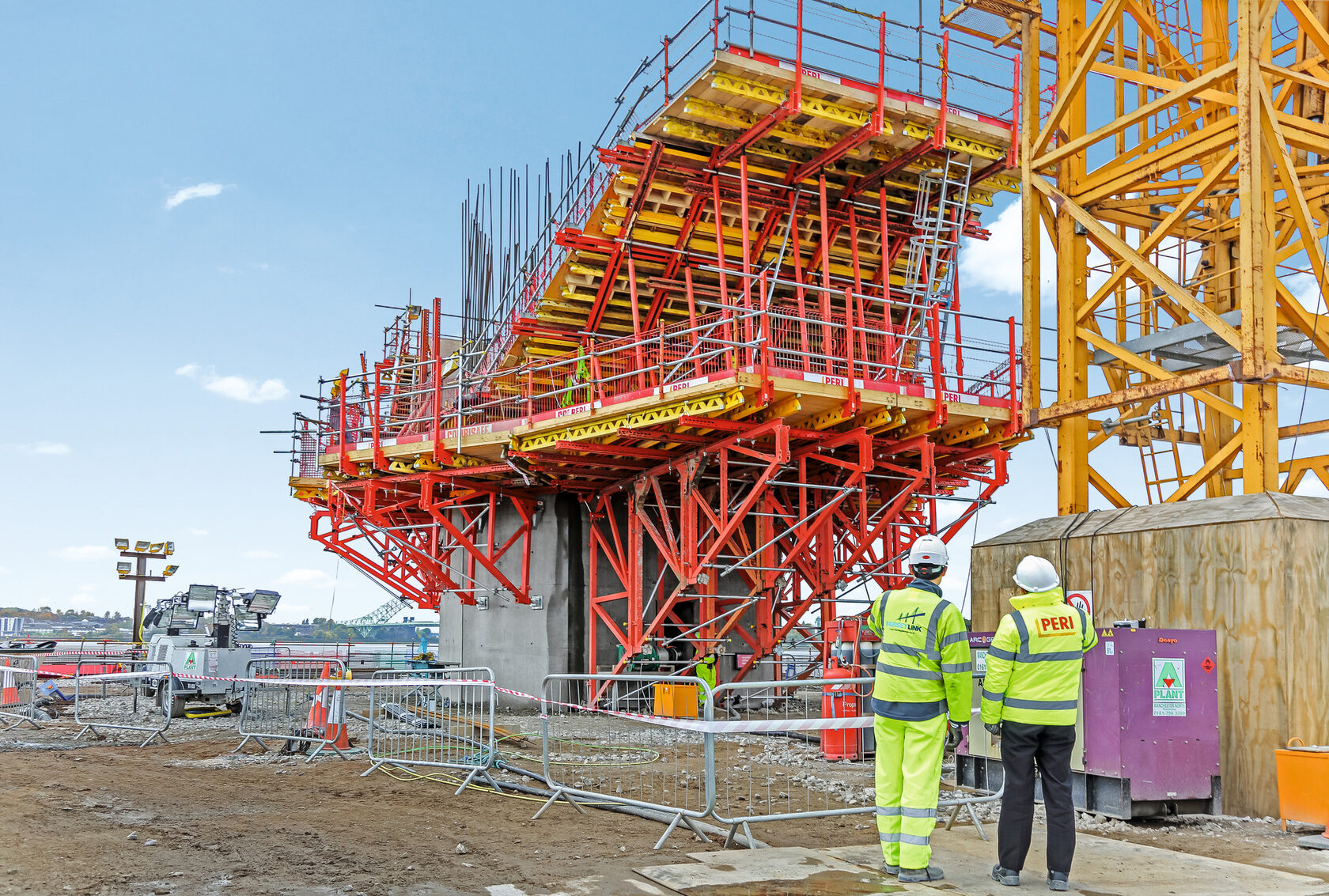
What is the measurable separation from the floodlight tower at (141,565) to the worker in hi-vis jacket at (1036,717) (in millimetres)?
39912

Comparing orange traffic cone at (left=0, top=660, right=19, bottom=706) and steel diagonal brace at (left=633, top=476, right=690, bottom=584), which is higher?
steel diagonal brace at (left=633, top=476, right=690, bottom=584)

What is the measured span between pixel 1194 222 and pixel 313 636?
232ft

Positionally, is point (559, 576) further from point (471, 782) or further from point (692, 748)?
point (471, 782)

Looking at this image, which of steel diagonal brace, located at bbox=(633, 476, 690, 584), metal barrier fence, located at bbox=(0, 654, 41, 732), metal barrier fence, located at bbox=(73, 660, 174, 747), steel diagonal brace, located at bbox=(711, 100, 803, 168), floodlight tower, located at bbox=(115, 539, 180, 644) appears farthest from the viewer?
floodlight tower, located at bbox=(115, 539, 180, 644)

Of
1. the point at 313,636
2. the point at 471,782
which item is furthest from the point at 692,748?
the point at 313,636

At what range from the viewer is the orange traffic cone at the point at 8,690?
69.2 ft

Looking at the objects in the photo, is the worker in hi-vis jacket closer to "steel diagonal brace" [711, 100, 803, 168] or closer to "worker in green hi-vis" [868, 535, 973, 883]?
"worker in green hi-vis" [868, 535, 973, 883]

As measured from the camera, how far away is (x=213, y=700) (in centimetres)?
2102

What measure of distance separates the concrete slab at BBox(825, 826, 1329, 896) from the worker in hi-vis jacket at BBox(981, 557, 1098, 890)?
A: 0.25 metres

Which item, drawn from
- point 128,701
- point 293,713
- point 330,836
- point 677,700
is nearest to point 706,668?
point 677,700

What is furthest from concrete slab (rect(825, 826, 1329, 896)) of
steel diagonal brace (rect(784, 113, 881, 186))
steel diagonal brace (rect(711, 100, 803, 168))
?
steel diagonal brace (rect(784, 113, 881, 186))

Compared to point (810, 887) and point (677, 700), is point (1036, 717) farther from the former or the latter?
point (677, 700)

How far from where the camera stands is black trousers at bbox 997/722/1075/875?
22.5 feet

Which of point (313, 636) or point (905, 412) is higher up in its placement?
point (905, 412)
